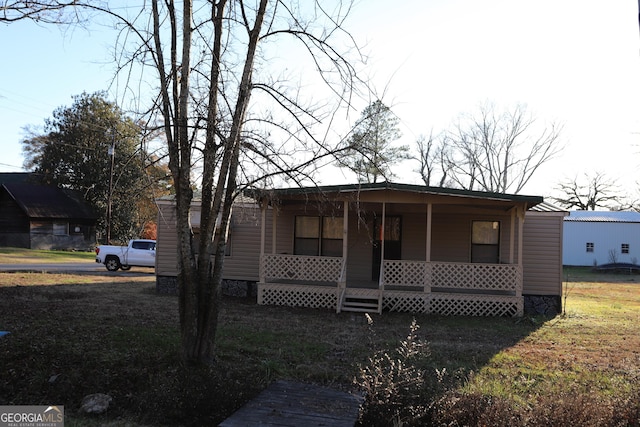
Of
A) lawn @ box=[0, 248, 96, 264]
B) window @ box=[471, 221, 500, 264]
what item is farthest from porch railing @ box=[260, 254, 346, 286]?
lawn @ box=[0, 248, 96, 264]

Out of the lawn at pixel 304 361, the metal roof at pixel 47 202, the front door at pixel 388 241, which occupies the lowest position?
the lawn at pixel 304 361

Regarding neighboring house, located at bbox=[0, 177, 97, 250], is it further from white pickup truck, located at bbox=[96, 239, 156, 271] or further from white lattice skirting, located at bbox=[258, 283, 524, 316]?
white lattice skirting, located at bbox=[258, 283, 524, 316]

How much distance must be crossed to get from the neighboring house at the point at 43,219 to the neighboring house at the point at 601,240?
117 feet

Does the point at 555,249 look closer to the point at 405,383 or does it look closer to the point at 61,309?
the point at 405,383

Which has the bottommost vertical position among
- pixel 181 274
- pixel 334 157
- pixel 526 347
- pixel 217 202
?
pixel 526 347

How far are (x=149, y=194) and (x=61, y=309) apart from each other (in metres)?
4.84

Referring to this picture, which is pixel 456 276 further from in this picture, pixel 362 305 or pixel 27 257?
pixel 27 257

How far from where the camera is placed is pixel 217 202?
22.4 feet

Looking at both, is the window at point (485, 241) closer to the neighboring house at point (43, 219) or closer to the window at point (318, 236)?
the window at point (318, 236)

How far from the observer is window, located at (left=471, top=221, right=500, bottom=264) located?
627 inches

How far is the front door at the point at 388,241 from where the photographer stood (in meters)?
16.5

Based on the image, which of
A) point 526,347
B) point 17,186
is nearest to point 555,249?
point 526,347

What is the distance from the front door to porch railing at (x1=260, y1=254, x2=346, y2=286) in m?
2.10

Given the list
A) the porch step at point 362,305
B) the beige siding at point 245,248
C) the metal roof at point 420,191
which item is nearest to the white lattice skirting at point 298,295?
the porch step at point 362,305
